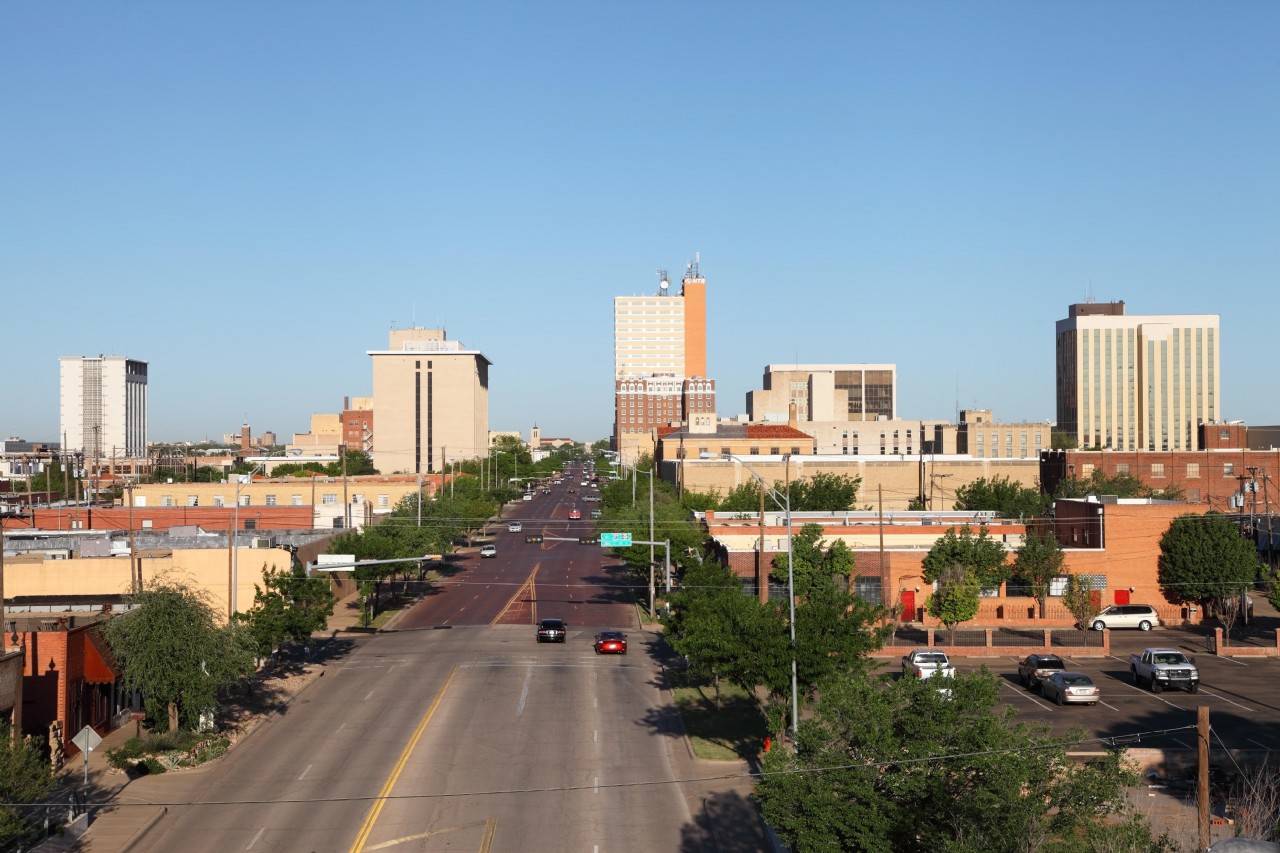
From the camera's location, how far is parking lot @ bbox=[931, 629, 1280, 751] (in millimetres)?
35469

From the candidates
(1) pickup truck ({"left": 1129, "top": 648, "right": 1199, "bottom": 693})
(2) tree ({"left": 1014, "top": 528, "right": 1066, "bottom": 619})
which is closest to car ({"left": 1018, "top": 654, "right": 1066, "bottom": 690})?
(1) pickup truck ({"left": 1129, "top": 648, "right": 1199, "bottom": 693})

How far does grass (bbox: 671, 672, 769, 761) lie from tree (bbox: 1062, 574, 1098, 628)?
2054cm

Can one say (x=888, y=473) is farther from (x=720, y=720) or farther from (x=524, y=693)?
(x=720, y=720)

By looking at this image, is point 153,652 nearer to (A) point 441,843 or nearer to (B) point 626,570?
(A) point 441,843

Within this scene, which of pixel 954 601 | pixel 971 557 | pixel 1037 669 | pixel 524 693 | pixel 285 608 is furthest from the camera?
pixel 971 557

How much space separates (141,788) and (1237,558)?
49033 mm

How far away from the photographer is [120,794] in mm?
31672

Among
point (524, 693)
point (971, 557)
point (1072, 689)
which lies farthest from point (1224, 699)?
point (524, 693)

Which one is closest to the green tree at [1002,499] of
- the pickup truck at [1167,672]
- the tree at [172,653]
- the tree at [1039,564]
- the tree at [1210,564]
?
the tree at [1210,564]

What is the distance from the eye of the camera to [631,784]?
32156 mm

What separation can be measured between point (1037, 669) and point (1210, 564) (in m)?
19.9

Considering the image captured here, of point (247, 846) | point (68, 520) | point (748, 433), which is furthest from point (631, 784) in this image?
point (748, 433)

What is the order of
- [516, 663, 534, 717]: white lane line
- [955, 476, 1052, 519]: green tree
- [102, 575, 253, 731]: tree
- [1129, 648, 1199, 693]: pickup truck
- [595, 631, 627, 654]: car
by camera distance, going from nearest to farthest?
[102, 575, 253, 731]: tree < [516, 663, 534, 717]: white lane line < [1129, 648, 1199, 693]: pickup truck < [595, 631, 627, 654]: car < [955, 476, 1052, 519]: green tree

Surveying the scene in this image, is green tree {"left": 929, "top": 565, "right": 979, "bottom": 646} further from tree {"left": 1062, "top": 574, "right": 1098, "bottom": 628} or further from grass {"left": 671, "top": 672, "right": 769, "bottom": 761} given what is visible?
grass {"left": 671, "top": 672, "right": 769, "bottom": 761}
